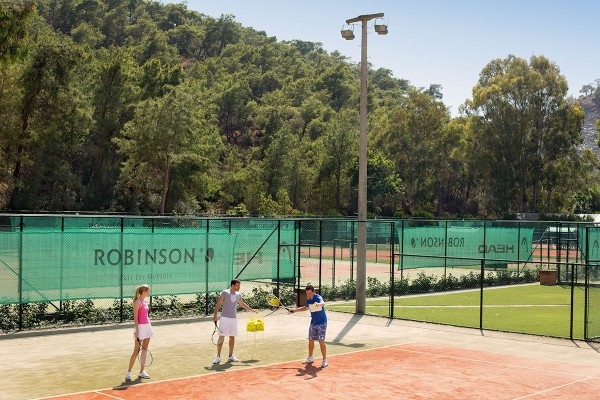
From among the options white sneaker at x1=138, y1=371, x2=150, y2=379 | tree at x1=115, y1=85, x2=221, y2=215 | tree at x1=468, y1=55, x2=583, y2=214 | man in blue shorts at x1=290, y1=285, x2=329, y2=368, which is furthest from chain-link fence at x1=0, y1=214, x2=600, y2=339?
tree at x1=468, y1=55, x2=583, y2=214

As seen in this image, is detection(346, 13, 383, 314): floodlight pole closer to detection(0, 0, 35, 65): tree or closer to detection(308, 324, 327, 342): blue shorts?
detection(308, 324, 327, 342): blue shorts

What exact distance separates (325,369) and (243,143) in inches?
4553

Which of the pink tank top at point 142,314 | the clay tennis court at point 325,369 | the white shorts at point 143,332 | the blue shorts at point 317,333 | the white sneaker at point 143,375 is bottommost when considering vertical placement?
the clay tennis court at point 325,369

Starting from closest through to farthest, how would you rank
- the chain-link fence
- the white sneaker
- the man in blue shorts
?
the white sneaker → the man in blue shorts → the chain-link fence

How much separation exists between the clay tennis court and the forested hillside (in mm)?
18743

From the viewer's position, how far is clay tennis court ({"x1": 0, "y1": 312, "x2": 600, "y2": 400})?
1399 cm

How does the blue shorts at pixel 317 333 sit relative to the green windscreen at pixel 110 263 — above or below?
below

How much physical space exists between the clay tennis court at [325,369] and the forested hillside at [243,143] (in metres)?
18.7

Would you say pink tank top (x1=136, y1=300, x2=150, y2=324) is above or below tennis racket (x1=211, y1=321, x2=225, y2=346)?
above

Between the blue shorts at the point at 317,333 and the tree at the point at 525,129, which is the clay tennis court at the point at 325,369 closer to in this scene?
the blue shorts at the point at 317,333

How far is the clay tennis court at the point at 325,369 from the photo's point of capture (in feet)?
45.9

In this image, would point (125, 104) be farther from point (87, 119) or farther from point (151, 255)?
point (151, 255)

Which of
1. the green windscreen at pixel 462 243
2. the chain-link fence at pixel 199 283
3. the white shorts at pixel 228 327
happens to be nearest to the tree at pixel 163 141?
the chain-link fence at pixel 199 283

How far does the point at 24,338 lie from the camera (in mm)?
19656
